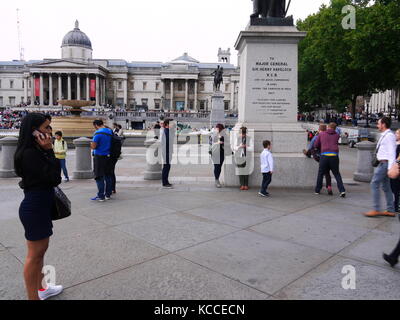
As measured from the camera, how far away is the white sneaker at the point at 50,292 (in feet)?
11.4

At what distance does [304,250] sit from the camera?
15.8 feet

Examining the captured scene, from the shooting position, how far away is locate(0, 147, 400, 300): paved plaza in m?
3.72

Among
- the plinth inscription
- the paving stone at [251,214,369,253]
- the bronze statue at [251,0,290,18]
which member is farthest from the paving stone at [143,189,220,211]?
the bronze statue at [251,0,290,18]

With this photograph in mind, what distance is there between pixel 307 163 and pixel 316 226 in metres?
3.50

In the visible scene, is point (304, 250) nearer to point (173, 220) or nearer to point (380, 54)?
point (173, 220)

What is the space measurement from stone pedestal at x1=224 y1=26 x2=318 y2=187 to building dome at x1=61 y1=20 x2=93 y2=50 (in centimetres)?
12156

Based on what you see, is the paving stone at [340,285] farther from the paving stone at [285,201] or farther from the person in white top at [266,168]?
the person in white top at [266,168]

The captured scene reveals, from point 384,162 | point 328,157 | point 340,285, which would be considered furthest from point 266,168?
point 340,285

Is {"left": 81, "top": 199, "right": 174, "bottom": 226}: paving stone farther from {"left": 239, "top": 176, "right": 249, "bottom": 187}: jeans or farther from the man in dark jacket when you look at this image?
the man in dark jacket

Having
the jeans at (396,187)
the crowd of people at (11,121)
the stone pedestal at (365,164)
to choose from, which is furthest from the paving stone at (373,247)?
the crowd of people at (11,121)

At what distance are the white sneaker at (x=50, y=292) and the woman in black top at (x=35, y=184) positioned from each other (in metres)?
0.11

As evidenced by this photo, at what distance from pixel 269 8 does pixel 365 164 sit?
5538 mm

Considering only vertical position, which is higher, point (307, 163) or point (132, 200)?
point (307, 163)
